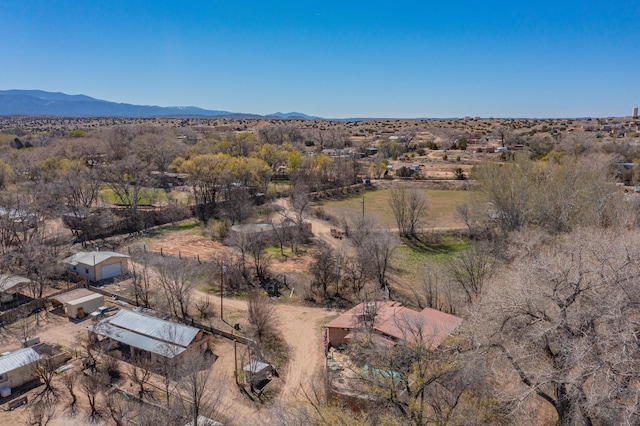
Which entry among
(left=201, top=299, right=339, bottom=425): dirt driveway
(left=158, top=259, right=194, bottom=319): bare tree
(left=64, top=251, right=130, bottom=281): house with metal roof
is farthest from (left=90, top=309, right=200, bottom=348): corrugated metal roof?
(left=64, top=251, right=130, bottom=281): house with metal roof

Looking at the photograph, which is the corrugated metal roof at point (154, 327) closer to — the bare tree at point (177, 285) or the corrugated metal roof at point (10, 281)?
the bare tree at point (177, 285)

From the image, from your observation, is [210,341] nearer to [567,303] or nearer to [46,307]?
[46,307]

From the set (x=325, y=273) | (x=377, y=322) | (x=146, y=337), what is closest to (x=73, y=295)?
(x=146, y=337)

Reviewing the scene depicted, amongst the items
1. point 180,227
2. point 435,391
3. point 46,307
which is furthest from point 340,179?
point 435,391

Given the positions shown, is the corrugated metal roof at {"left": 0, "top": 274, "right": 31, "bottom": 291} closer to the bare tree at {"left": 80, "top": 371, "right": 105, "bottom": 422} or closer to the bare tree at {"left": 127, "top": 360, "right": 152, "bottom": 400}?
the bare tree at {"left": 80, "top": 371, "right": 105, "bottom": 422}

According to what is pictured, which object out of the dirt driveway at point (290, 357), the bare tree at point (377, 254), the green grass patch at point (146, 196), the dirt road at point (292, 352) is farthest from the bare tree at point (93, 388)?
the green grass patch at point (146, 196)

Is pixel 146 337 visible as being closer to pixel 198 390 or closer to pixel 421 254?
pixel 198 390
